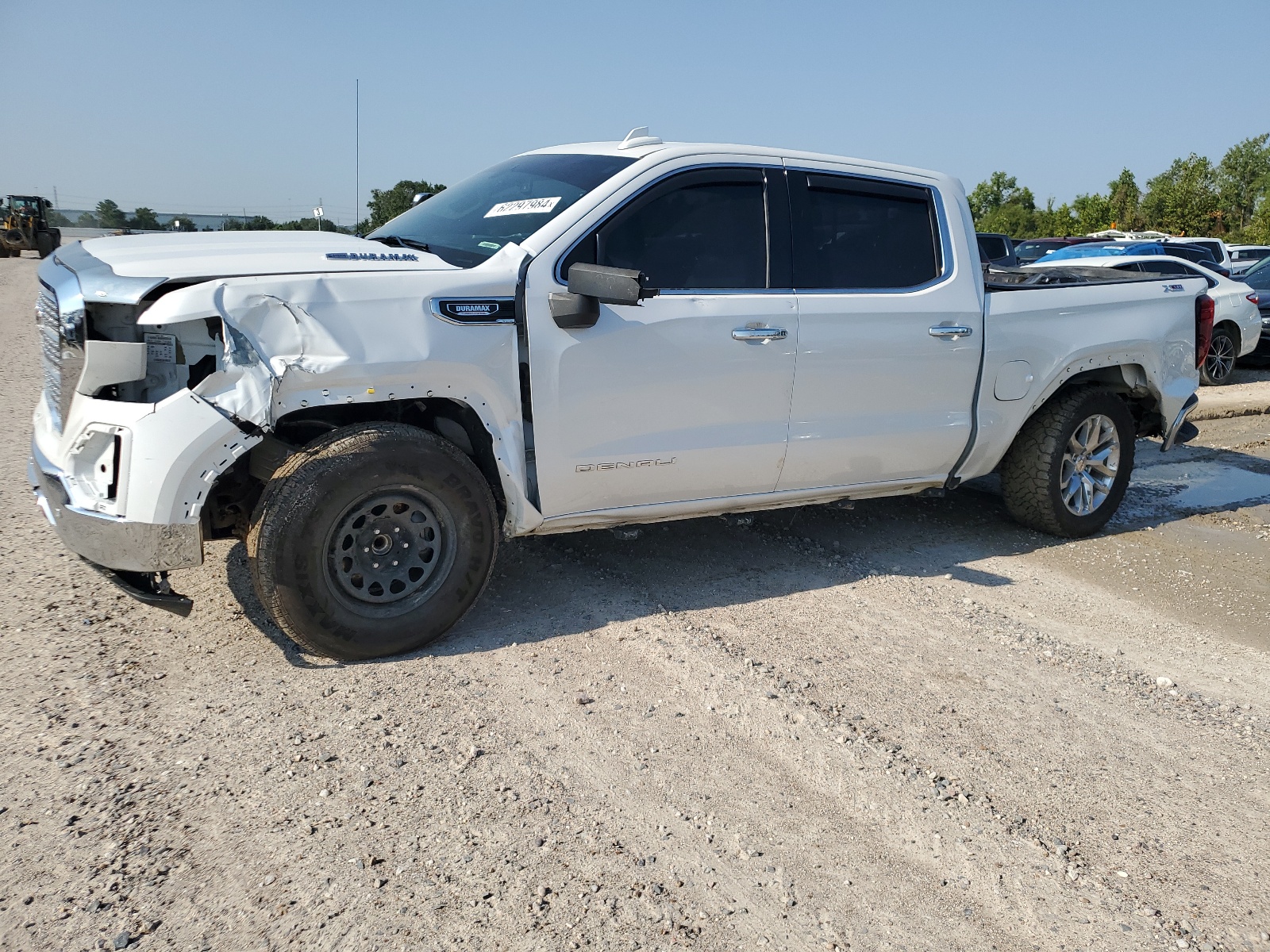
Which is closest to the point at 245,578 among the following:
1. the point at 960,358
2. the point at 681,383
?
the point at 681,383

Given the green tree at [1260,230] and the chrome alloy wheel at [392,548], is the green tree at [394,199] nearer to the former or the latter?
the chrome alloy wheel at [392,548]

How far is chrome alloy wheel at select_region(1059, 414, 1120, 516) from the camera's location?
578cm

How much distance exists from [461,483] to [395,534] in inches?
12.5

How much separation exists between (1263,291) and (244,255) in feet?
47.3

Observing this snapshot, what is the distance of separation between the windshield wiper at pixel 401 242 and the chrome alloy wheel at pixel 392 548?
3.94 feet

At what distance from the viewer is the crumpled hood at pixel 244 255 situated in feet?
11.3

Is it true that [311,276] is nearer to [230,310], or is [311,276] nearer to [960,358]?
[230,310]

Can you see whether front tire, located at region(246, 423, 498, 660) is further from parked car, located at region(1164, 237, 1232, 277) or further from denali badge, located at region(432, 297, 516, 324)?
parked car, located at region(1164, 237, 1232, 277)

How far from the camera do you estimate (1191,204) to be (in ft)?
153

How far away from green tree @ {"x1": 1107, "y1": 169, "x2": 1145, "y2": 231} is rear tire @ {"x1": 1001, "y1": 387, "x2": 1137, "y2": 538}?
5132cm

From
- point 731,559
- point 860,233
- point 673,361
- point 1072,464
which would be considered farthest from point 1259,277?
point 673,361

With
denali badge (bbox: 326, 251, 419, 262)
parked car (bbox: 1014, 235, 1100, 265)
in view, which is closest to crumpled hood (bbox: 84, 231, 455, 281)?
denali badge (bbox: 326, 251, 419, 262)

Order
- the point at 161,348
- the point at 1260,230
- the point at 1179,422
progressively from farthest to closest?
the point at 1260,230 < the point at 1179,422 < the point at 161,348

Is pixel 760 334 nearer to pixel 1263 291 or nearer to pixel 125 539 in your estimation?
pixel 125 539
